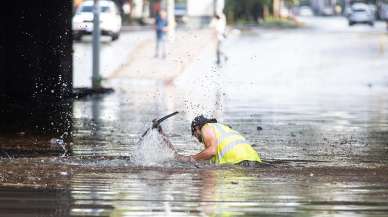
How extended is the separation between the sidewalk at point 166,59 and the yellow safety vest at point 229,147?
24569 millimetres

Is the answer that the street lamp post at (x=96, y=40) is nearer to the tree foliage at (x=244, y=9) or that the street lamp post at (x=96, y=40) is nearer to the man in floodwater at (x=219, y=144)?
the man in floodwater at (x=219, y=144)

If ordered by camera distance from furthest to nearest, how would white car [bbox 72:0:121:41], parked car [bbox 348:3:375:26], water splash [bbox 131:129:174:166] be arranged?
parked car [bbox 348:3:375:26]
white car [bbox 72:0:121:41]
water splash [bbox 131:129:174:166]

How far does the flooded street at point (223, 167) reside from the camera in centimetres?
1138

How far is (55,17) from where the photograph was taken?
30297 mm

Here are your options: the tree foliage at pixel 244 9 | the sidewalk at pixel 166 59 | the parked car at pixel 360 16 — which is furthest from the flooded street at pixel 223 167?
the parked car at pixel 360 16

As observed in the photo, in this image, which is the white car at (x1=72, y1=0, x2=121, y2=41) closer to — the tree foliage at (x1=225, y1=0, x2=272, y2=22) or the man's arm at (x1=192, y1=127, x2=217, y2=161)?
the tree foliage at (x1=225, y1=0, x2=272, y2=22)

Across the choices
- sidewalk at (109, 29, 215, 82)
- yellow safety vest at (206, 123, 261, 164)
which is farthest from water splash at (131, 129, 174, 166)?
sidewalk at (109, 29, 215, 82)

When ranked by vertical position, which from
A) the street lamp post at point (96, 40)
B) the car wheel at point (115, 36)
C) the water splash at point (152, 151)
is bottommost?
the car wheel at point (115, 36)

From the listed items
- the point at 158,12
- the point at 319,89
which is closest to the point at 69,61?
the point at 319,89

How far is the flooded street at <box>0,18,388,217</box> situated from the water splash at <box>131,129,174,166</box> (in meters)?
0.03

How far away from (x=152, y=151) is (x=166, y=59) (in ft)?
99.1

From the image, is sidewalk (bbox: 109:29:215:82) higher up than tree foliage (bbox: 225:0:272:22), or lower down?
higher up

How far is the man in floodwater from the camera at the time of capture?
1430 cm

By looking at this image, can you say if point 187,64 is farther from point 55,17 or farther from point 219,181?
point 219,181
